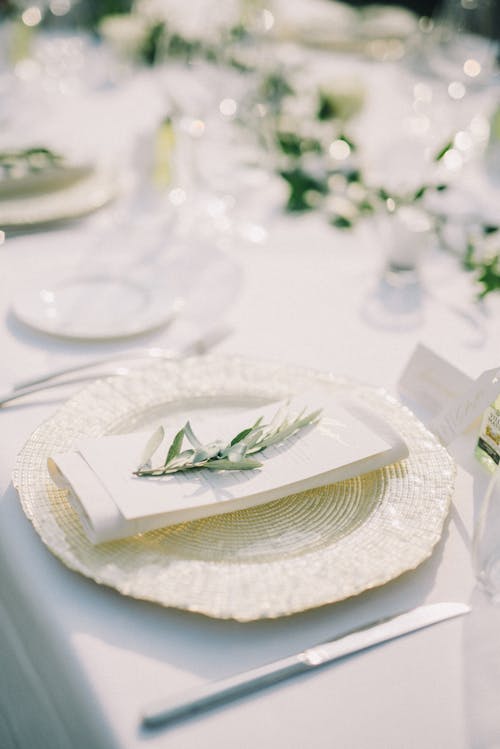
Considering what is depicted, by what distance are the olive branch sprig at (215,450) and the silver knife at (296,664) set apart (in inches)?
6.9

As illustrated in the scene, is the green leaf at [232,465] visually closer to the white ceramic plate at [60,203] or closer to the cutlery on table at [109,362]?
the cutlery on table at [109,362]

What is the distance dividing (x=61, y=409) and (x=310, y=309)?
0.47 m

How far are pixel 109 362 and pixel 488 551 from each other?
0.51m

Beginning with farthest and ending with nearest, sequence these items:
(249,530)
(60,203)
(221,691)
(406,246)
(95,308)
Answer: (60,203)
(406,246)
(95,308)
(249,530)
(221,691)

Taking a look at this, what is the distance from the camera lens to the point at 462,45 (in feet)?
5.64

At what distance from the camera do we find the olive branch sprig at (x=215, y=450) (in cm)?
68

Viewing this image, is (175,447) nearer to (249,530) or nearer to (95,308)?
(249,530)

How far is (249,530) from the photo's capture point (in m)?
0.67

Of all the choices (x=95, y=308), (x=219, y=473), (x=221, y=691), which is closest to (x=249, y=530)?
(x=219, y=473)

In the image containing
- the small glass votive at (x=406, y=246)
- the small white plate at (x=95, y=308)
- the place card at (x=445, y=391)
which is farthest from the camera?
the small glass votive at (x=406, y=246)

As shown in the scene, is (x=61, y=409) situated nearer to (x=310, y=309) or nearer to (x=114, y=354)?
(x=114, y=354)

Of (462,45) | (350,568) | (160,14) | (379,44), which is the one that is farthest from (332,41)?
(350,568)

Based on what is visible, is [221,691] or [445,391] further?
[445,391]

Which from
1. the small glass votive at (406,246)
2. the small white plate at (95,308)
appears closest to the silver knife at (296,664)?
the small white plate at (95,308)
